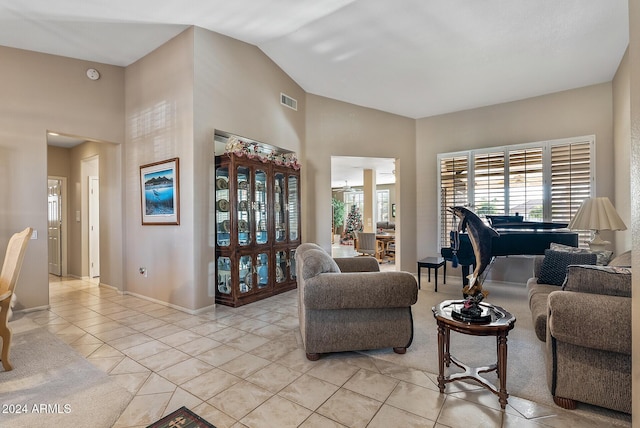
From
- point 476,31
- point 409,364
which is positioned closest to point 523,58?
point 476,31

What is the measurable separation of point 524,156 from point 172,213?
5.57 m

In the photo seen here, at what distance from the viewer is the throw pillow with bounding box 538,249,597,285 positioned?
312 centimetres

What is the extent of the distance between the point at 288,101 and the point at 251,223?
90.4 inches

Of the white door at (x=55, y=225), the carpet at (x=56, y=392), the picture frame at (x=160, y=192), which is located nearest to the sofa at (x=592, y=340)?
the carpet at (x=56, y=392)

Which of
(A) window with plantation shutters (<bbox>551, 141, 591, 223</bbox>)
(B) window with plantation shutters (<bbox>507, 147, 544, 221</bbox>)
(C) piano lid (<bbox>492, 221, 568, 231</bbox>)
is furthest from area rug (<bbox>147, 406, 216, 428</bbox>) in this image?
(A) window with plantation shutters (<bbox>551, 141, 591, 223</bbox>)

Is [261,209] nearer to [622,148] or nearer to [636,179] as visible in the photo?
[636,179]

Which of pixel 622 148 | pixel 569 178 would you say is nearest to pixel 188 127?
pixel 622 148

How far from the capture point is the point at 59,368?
2488 mm

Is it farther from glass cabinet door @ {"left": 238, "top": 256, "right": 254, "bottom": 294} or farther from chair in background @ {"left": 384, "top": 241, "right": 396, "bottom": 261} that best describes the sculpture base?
chair in background @ {"left": 384, "top": 241, "right": 396, "bottom": 261}

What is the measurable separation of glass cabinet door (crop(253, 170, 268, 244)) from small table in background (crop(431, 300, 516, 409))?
285 cm

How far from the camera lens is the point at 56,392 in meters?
2.16

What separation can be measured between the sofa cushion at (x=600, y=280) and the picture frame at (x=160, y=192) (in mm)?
3983

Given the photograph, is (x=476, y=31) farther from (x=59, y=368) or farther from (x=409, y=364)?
(x=59, y=368)

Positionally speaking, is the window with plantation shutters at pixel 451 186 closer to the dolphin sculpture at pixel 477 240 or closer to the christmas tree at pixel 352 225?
the dolphin sculpture at pixel 477 240
